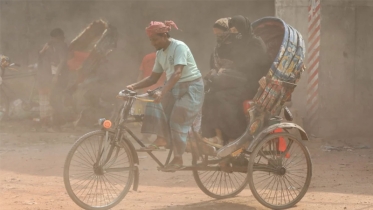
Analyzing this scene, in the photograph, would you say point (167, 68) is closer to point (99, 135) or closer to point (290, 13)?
point (99, 135)

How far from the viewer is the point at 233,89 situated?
632 cm

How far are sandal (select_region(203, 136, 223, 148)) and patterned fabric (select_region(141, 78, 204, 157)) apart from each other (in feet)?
1.07

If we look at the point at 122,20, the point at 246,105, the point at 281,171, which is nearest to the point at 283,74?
the point at 246,105

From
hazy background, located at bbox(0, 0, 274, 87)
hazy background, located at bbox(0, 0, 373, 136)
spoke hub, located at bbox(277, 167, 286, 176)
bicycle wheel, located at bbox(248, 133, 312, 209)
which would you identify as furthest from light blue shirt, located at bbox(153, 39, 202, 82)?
hazy background, located at bbox(0, 0, 274, 87)

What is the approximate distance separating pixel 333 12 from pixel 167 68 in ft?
20.6

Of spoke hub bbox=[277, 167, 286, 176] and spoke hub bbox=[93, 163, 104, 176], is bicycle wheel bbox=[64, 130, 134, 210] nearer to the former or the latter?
spoke hub bbox=[93, 163, 104, 176]

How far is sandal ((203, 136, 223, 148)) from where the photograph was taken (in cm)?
629

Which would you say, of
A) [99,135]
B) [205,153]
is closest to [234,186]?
[205,153]

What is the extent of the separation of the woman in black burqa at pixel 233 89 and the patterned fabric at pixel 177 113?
0.93 feet

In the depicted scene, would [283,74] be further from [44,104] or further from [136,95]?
[44,104]

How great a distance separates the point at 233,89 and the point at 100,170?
4.98 ft

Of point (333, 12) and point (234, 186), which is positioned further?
point (333, 12)

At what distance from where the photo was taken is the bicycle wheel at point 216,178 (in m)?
6.27

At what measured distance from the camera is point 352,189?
7230 millimetres
